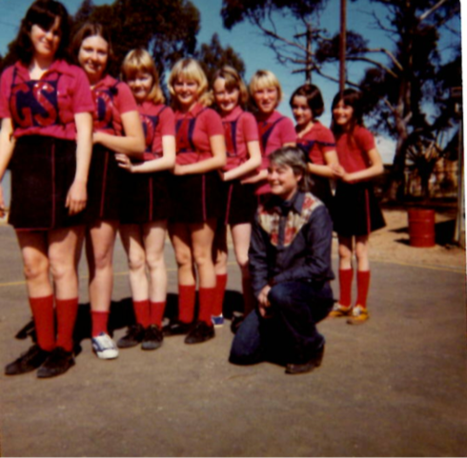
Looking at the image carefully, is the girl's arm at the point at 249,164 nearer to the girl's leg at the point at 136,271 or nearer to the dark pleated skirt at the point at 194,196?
the dark pleated skirt at the point at 194,196

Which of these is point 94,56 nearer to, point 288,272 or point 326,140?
point 288,272

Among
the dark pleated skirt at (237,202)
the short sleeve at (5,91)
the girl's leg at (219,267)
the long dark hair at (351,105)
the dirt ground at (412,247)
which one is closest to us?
the short sleeve at (5,91)

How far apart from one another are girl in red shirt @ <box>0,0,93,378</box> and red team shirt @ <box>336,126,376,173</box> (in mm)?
1885

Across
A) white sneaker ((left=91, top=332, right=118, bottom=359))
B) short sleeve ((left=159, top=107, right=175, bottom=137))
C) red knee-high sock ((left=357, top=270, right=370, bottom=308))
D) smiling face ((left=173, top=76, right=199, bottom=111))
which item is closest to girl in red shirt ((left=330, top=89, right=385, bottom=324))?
red knee-high sock ((left=357, top=270, right=370, bottom=308))

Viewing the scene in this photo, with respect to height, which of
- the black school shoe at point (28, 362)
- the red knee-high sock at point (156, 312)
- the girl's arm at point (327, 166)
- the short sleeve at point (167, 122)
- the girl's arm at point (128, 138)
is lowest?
the black school shoe at point (28, 362)

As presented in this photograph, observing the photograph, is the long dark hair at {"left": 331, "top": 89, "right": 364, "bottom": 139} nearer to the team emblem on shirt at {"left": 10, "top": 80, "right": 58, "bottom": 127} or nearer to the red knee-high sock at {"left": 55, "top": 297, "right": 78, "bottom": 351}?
the team emblem on shirt at {"left": 10, "top": 80, "right": 58, "bottom": 127}

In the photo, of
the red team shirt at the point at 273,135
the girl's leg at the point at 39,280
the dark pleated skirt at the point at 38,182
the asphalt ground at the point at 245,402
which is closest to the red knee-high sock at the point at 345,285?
the asphalt ground at the point at 245,402

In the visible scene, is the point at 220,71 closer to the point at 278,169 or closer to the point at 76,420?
the point at 278,169

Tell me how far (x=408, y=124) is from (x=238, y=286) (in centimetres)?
265

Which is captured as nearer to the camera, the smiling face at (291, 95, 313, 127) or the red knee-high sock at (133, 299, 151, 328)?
the red knee-high sock at (133, 299, 151, 328)

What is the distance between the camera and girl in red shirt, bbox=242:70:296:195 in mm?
3406

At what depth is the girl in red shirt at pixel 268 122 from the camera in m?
3.41

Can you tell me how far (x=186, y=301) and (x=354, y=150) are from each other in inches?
57.9

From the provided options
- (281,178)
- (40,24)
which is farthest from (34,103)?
(281,178)
